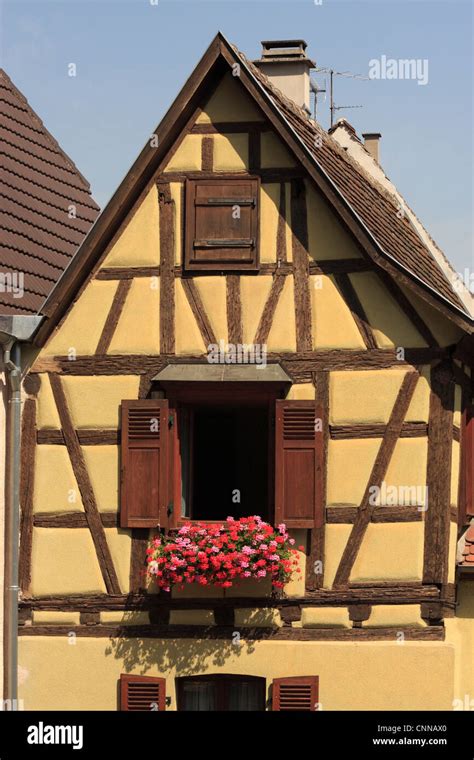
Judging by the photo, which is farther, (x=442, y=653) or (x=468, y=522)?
(x=468, y=522)

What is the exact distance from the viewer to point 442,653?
17156 mm

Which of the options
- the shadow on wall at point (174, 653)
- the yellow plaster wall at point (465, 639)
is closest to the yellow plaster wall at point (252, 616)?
the shadow on wall at point (174, 653)

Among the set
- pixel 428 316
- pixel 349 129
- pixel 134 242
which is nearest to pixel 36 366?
pixel 134 242

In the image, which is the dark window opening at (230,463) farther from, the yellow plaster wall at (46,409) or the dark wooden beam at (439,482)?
the dark wooden beam at (439,482)

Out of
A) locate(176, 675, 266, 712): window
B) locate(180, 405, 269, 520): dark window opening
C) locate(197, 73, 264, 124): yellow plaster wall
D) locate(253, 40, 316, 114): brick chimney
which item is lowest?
locate(176, 675, 266, 712): window

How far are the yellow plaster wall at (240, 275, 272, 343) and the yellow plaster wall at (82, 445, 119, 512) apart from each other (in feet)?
5.78

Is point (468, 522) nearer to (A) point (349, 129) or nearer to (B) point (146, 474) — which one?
(B) point (146, 474)

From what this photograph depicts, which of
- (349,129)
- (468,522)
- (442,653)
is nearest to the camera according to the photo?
(442,653)

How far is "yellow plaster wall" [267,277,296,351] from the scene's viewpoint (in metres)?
17.7

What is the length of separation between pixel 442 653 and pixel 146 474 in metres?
3.36

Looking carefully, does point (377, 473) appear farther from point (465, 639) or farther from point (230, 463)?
point (230, 463)

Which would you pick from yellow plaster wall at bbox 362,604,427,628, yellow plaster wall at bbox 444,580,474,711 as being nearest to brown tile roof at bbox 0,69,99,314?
yellow plaster wall at bbox 362,604,427,628

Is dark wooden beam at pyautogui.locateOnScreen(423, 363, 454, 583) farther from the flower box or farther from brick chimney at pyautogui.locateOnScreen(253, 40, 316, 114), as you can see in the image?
brick chimney at pyautogui.locateOnScreen(253, 40, 316, 114)

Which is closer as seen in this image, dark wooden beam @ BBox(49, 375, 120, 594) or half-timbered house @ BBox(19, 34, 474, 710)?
half-timbered house @ BBox(19, 34, 474, 710)
